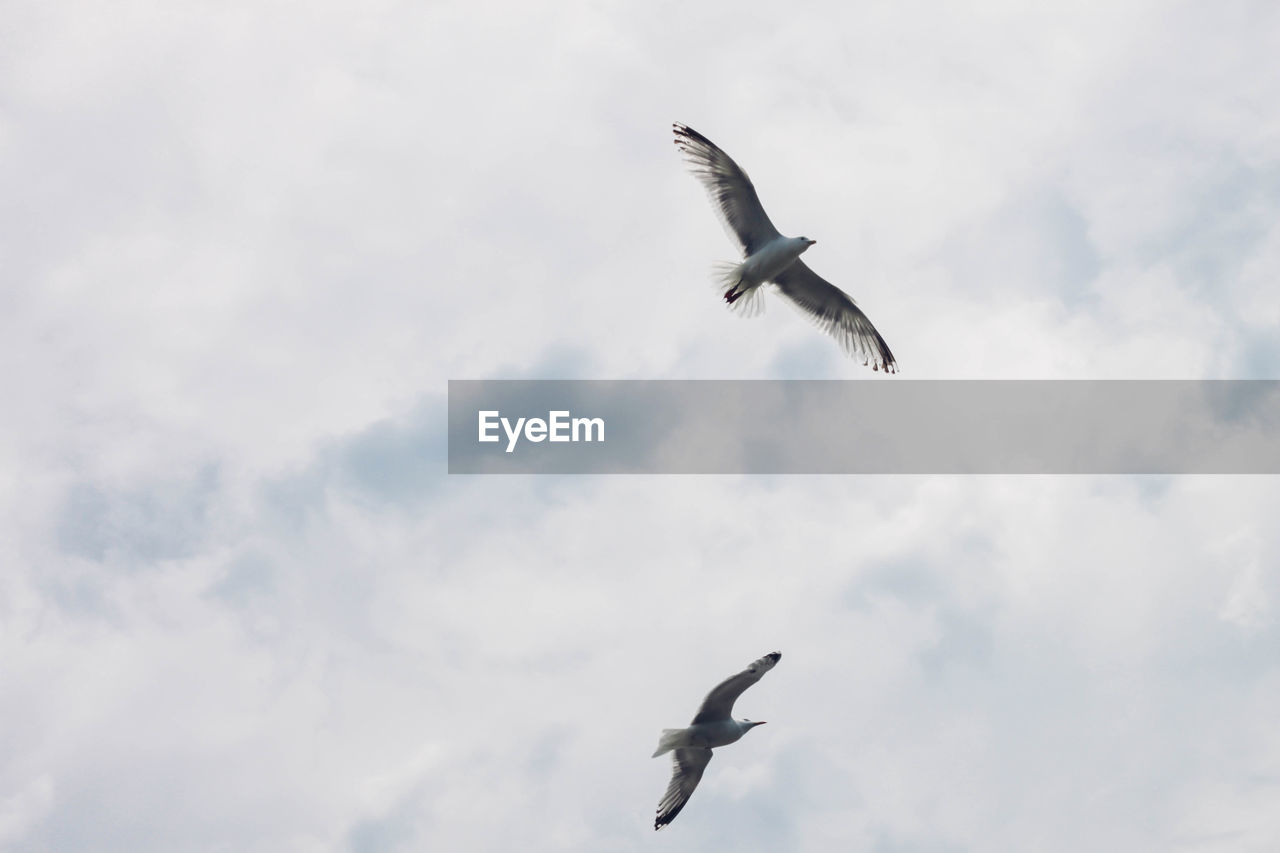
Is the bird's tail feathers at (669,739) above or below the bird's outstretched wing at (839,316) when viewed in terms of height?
below

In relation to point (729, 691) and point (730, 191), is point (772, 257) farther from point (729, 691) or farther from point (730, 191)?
point (729, 691)

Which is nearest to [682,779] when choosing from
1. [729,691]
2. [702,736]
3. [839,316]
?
[702,736]

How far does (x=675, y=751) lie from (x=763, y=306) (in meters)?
11.5

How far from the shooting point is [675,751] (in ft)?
101

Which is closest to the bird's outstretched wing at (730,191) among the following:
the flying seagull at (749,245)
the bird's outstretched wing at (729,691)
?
the flying seagull at (749,245)

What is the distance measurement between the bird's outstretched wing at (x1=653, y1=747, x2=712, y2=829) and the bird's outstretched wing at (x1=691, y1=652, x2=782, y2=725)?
133 centimetres

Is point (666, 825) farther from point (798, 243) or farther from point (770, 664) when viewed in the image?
point (798, 243)

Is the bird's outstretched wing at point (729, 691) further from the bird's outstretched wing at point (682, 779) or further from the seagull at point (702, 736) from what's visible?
the bird's outstretched wing at point (682, 779)

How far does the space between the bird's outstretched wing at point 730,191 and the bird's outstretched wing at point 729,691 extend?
34.3 feet

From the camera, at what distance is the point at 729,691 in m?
29.2

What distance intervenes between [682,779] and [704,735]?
1.74 metres

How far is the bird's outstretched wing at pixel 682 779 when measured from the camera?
101 feet

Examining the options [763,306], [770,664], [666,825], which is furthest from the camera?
[763,306]

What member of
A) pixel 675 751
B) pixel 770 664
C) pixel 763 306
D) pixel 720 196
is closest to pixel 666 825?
pixel 675 751
